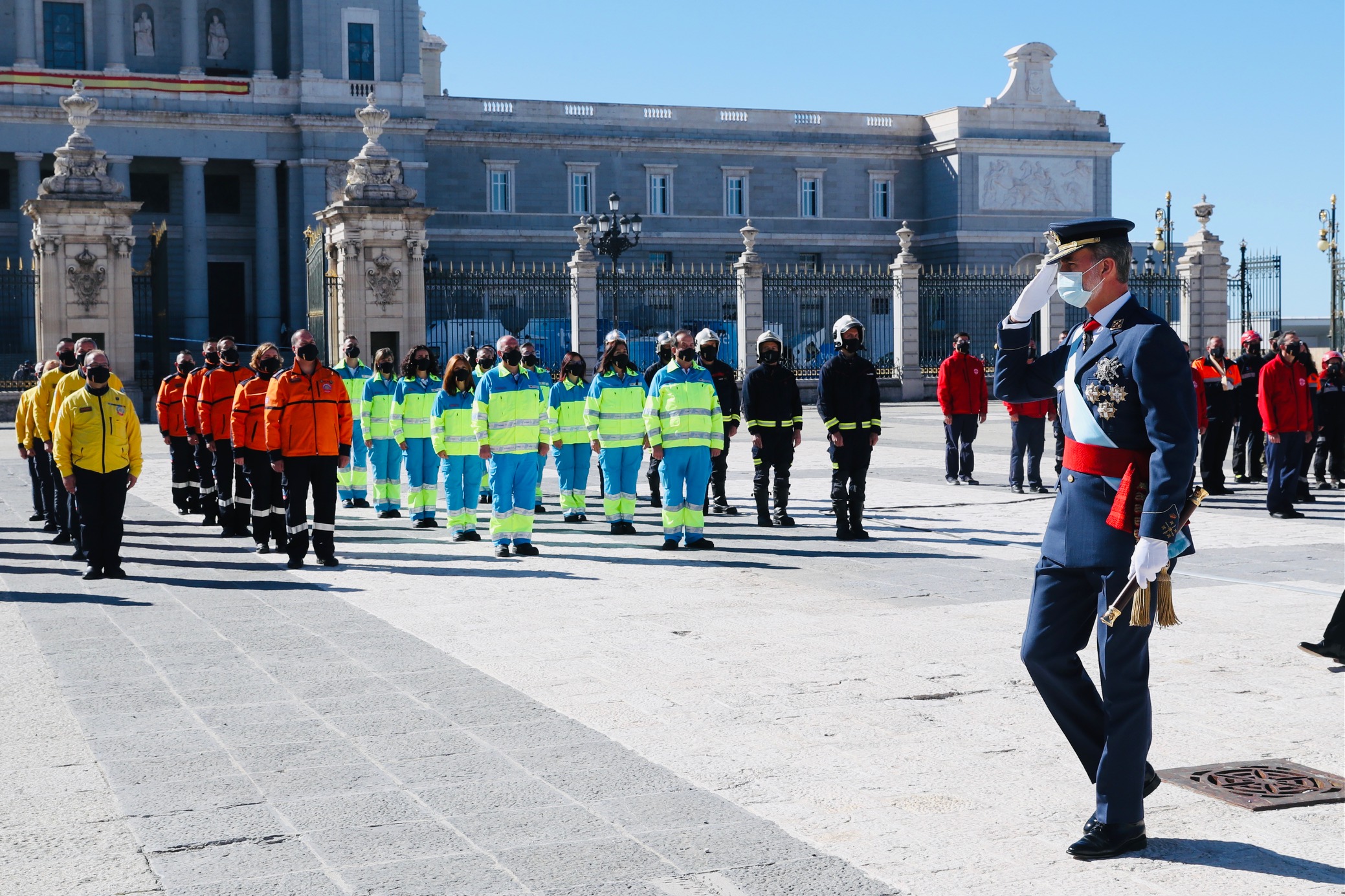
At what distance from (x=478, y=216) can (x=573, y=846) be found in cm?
5419

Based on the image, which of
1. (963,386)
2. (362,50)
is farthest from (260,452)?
(362,50)

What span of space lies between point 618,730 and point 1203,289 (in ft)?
110

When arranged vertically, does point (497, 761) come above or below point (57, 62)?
below

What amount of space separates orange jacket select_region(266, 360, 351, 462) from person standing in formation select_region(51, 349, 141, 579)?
1.02m

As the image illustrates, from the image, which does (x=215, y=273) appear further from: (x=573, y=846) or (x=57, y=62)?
(x=573, y=846)

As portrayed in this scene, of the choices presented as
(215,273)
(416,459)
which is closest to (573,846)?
(416,459)

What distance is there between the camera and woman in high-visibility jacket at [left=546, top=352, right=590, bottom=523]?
46.5ft

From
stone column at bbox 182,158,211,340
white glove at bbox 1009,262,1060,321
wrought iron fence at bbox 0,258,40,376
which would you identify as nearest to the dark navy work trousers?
white glove at bbox 1009,262,1060,321

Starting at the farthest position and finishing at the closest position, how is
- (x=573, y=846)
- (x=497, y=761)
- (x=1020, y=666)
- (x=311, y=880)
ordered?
(x=1020, y=666), (x=497, y=761), (x=573, y=846), (x=311, y=880)

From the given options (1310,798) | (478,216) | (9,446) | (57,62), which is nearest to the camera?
(1310,798)

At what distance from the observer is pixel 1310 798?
4.84 m

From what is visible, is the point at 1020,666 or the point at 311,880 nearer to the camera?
the point at 311,880

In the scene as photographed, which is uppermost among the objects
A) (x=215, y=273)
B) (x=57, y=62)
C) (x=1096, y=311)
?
(x=57, y=62)

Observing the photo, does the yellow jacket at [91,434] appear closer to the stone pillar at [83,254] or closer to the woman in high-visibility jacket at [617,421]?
the woman in high-visibility jacket at [617,421]
